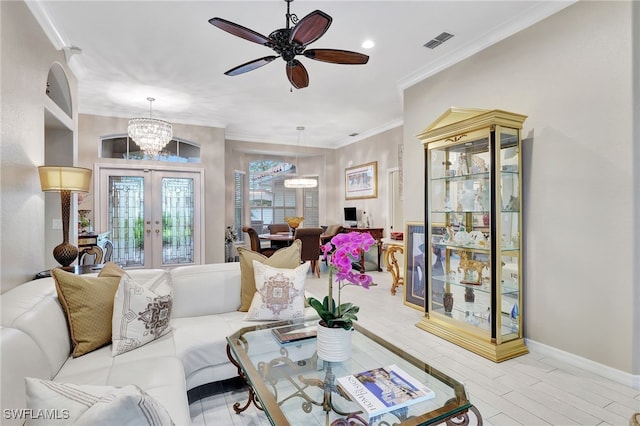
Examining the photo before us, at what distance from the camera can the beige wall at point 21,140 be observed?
85.6 inches

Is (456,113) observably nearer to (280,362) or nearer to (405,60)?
(405,60)

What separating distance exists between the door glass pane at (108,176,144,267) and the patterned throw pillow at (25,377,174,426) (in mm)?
5650

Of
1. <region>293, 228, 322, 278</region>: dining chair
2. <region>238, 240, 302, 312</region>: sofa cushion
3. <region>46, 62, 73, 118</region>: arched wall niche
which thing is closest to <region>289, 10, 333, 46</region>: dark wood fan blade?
<region>238, 240, 302, 312</region>: sofa cushion

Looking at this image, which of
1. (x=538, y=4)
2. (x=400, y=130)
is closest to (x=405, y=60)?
(x=538, y=4)

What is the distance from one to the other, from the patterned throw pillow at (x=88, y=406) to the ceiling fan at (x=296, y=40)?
207 centimetres

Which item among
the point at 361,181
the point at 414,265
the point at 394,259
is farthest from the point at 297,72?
the point at 361,181

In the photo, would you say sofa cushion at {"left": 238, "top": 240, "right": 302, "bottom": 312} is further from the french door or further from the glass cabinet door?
the french door

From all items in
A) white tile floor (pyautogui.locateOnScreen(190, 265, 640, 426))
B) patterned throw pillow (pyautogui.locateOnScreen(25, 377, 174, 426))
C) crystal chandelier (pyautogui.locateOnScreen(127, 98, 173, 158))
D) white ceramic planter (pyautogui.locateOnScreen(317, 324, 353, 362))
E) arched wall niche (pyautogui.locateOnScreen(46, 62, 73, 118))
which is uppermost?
arched wall niche (pyautogui.locateOnScreen(46, 62, 73, 118))

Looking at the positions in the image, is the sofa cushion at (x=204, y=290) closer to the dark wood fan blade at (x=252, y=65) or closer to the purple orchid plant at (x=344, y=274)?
the purple orchid plant at (x=344, y=274)

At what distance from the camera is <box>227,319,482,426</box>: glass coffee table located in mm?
1276

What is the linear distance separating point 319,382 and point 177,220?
5394 mm

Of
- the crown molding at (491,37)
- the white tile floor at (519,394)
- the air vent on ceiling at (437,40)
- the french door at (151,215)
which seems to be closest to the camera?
the white tile floor at (519,394)

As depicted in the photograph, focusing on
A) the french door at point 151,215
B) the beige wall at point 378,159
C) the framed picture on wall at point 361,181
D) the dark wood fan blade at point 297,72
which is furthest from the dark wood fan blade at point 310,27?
the framed picture on wall at point 361,181

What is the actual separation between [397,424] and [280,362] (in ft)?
2.35
